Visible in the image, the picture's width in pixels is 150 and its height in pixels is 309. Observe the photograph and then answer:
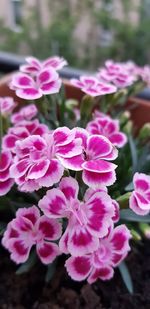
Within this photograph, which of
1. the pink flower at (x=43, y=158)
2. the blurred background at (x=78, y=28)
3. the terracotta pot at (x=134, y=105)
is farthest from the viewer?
the blurred background at (x=78, y=28)

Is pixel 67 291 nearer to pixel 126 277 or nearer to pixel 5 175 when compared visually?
pixel 126 277

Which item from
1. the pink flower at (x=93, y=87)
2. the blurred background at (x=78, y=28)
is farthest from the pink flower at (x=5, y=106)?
the blurred background at (x=78, y=28)

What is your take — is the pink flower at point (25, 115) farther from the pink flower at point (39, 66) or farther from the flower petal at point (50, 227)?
the flower petal at point (50, 227)

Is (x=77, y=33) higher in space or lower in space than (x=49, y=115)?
lower

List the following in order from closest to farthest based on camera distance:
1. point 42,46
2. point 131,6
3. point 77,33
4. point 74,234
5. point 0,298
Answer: point 74,234
point 0,298
point 131,6
point 42,46
point 77,33

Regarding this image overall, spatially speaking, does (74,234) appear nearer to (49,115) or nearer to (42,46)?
(49,115)

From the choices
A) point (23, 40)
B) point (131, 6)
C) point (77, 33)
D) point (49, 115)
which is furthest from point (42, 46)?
point (49, 115)

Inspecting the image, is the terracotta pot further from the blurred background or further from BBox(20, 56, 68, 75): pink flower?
the blurred background
